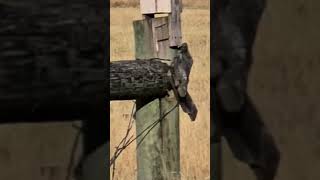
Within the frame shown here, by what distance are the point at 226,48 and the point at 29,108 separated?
0.22 metres

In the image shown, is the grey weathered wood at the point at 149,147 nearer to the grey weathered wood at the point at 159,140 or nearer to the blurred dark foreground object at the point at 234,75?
the grey weathered wood at the point at 159,140

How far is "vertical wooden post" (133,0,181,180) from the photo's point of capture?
7.86 feet

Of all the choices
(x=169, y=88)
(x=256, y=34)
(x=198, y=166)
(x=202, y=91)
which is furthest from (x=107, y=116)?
(x=202, y=91)

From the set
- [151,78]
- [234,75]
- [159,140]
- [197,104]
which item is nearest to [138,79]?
[151,78]

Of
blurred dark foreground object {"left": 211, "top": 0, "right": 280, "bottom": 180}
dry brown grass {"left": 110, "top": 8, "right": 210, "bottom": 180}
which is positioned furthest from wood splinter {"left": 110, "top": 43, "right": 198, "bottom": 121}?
dry brown grass {"left": 110, "top": 8, "right": 210, "bottom": 180}

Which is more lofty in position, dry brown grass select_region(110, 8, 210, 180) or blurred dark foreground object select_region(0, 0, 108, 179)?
blurred dark foreground object select_region(0, 0, 108, 179)

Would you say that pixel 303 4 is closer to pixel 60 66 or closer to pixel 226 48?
pixel 226 48

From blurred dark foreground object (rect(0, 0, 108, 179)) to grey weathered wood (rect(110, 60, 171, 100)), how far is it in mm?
1683

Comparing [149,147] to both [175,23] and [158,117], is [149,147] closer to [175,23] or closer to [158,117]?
[158,117]

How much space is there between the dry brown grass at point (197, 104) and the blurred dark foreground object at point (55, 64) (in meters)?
4.39

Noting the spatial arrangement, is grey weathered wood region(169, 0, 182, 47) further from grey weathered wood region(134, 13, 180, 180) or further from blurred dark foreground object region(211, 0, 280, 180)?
blurred dark foreground object region(211, 0, 280, 180)

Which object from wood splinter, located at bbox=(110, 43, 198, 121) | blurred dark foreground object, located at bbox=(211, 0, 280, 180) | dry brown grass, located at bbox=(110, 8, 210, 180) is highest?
blurred dark foreground object, located at bbox=(211, 0, 280, 180)

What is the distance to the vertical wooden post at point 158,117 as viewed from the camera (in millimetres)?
2396

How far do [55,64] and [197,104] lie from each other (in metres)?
9.04
